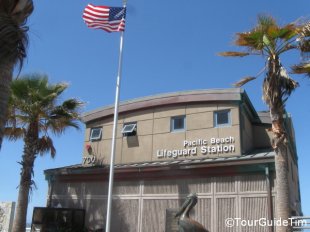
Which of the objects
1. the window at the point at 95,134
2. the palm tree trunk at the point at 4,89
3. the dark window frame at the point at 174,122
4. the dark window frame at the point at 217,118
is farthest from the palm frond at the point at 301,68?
the window at the point at 95,134

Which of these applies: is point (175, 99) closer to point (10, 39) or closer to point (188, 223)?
point (188, 223)

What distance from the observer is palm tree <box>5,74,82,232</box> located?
17.2 meters

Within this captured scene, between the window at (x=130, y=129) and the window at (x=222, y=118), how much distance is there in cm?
435

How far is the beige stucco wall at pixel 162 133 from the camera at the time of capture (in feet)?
59.0

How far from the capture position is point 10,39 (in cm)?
583

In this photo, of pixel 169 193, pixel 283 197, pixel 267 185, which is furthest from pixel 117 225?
pixel 283 197

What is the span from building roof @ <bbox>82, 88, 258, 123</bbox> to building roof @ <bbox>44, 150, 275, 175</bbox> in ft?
9.09

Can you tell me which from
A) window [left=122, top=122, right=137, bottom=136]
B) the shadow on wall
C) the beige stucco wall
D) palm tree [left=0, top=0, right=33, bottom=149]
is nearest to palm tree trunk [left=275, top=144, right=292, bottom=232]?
the beige stucco wall

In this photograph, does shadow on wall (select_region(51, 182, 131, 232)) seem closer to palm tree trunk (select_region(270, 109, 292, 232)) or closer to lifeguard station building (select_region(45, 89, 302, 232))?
lifeguard station building (select_region(45, 89, 302, 232))

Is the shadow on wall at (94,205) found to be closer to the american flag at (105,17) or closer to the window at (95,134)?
the window at (95,134)

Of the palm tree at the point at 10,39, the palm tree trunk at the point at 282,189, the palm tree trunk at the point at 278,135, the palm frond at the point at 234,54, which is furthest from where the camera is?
the palm frond at the point at 234,54

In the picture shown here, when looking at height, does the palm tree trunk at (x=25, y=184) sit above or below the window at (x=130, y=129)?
A: below

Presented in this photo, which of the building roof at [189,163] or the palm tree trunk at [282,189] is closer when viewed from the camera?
the palm tree trunk at [282,189]

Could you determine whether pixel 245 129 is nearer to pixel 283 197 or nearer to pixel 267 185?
pixel 267 185
